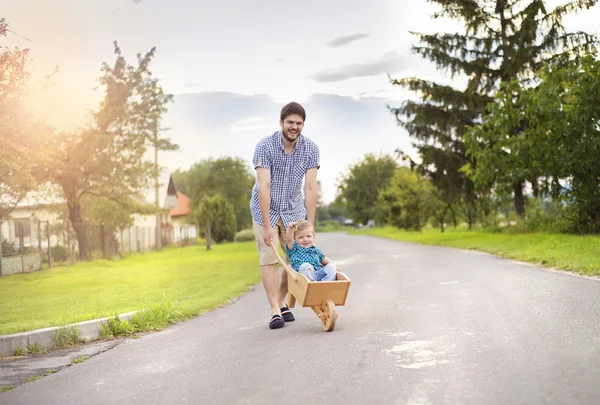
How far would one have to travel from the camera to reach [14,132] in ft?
53.8

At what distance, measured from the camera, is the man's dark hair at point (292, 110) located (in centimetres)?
683

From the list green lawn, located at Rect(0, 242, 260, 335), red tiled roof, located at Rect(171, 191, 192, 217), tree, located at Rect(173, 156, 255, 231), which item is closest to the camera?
green lawn, located at Rect(0, 242, 260, 335)

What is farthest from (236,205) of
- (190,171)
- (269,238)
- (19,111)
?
(269,238)

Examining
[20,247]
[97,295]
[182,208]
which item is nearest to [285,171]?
[97,295]

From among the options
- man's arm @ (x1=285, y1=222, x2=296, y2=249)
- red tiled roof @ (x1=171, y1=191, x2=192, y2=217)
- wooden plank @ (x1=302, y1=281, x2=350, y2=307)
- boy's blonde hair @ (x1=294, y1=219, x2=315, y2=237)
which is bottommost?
wooden plank @ (x1=302, y1=281, x2=350, y2=307)

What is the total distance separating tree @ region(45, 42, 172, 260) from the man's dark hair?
21039 mm

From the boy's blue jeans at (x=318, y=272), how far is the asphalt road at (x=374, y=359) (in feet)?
1.78

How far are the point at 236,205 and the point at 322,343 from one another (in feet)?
266

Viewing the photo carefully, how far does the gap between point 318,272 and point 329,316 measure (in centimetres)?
59

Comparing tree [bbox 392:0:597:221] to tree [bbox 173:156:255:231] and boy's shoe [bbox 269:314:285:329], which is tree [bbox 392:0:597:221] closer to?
boy's shoe [bbox 269:314:285:329]

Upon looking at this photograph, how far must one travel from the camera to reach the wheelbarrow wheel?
6.32 metres

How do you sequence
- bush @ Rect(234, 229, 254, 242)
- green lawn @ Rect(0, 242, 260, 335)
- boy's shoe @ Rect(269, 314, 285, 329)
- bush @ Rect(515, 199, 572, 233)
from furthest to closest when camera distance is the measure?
bush @ Rect(234, 229, 254, 242), bush @ Rect(515, 199, 572, 233), green lawn @ Rect(0, 242, 260, 335), boy's shoe @ Rect(269, 314, 285, 329)

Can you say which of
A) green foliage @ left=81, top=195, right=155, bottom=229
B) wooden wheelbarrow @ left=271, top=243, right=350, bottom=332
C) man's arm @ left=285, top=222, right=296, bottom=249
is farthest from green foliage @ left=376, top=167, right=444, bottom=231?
wooden wheelbarrow @ left=271, top=243, right=350, bottom=332

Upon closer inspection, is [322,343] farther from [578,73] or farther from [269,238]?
[578,73]
